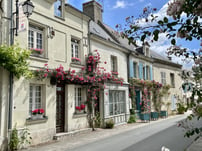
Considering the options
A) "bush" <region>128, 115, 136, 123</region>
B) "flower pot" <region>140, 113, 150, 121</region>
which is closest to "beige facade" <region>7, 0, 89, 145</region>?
"bush" <region>128, 115, 136, 123</region>

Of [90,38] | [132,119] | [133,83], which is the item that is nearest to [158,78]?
[133,83]

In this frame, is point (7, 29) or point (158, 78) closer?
point (7, 29)

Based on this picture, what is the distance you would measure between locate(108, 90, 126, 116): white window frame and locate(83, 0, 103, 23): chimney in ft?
24.6

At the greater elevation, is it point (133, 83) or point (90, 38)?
point (90, 38)

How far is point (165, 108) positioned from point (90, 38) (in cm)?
1304

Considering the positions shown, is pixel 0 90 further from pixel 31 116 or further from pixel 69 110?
pixel 69 110

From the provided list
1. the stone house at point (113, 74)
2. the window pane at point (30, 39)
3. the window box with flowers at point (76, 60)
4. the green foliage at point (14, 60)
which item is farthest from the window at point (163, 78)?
the green foliage at point (14, 60)

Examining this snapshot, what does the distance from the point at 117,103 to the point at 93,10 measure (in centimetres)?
894

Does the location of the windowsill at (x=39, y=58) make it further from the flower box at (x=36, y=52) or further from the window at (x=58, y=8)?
the window at (x=58, y=8)

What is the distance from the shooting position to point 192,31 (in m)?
1.98

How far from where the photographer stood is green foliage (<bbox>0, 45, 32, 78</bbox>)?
22.8 ft

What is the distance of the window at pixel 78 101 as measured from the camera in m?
11.0

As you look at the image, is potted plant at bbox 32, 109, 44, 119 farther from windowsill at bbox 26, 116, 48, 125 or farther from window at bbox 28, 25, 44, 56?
window at bbox 28, 25, 44, 56

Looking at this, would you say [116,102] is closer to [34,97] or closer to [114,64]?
[114,64]
